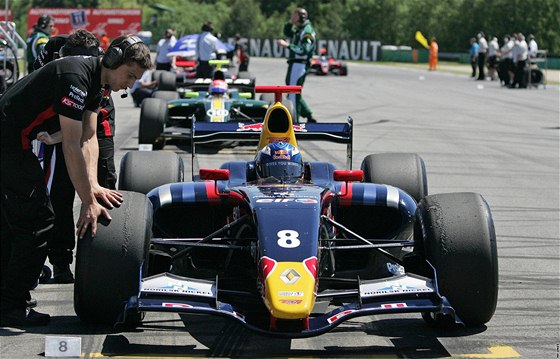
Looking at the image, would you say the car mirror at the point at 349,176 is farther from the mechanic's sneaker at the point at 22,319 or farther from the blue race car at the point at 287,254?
the mechanic's sneaker at the point at 22,319

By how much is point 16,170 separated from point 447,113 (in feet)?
67.0

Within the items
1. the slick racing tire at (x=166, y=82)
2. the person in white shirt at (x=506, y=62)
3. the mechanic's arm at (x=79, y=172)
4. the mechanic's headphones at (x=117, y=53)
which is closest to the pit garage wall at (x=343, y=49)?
the person in white shirt at (x=506, y=62)

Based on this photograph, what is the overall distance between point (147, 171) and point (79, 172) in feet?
7.90

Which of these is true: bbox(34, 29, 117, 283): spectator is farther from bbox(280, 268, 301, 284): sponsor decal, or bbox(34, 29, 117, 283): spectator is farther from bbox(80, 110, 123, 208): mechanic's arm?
bbox(280, 268, 301, 284): sponsor decal

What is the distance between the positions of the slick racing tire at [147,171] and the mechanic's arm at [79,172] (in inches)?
89.1

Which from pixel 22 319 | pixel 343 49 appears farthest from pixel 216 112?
pixel 343 49

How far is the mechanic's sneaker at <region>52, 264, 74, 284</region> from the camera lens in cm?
797

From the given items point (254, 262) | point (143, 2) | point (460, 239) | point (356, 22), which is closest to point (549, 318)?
point (460, 239)

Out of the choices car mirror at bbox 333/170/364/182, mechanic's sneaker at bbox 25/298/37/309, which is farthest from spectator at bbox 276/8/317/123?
mechanic's sneaker at bbox 25/298/37/309

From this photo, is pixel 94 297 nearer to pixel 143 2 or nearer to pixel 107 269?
pixel 107 269

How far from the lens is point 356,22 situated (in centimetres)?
9850

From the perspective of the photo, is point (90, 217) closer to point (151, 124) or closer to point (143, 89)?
point (151, 124)

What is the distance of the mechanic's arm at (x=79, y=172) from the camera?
632 cm

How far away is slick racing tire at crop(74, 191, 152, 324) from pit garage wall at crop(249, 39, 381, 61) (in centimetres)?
7148
